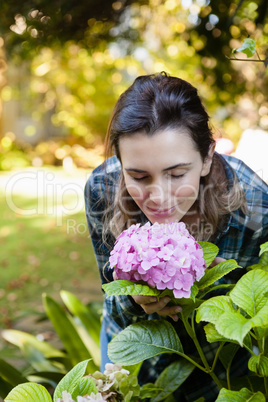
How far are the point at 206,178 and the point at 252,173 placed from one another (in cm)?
25

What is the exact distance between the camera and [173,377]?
1354mm

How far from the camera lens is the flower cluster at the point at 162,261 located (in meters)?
1.04

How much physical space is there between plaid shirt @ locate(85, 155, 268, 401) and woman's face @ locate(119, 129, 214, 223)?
0.31 m

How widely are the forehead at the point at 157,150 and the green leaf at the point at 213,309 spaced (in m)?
0.50

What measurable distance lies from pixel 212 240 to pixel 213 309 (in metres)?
0.73

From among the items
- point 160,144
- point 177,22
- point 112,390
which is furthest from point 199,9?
point 112,390

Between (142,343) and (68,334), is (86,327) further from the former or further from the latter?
(142,343)

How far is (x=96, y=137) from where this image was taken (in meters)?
13.0

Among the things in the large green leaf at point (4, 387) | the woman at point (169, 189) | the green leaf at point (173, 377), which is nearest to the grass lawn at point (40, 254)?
the large green leaf at point (4, 387)

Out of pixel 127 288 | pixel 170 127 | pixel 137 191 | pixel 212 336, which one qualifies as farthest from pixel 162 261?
pixel 170 127

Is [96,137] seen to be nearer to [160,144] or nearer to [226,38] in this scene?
[226,38]

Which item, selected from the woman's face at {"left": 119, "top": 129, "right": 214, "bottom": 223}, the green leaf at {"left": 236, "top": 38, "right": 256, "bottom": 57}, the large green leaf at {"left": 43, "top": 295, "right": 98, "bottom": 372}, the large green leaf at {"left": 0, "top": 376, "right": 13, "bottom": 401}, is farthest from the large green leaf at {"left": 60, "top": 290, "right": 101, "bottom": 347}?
the green leaf at {"left": 236, "top": 38, "right": 256, "bottom": 57}

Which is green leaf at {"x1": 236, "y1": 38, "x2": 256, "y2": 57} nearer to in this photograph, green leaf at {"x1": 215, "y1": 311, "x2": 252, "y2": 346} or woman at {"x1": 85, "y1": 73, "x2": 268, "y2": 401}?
woman at {"x1": 85, "y1": 73, "x2": 268, "y2": 401}

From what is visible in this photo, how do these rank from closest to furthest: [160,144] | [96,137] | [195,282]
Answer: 1. [195,282]
2. [160,144]
3. [96,137]
